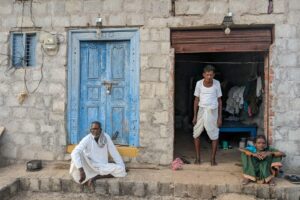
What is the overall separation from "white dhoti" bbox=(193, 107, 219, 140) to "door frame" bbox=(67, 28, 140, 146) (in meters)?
1.19

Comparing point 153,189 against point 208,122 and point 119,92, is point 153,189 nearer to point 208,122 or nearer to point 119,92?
point 208,122

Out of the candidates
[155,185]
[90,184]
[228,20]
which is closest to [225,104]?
[228,20]

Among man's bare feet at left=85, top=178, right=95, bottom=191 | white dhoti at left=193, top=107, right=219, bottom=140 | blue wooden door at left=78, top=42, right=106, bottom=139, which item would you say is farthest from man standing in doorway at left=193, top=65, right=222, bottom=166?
man's bare feet at left=85, top=178, right=95, bottom=191

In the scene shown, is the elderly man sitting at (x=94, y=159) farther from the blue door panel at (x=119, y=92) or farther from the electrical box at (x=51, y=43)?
the electrical box at (x=51, y=43)

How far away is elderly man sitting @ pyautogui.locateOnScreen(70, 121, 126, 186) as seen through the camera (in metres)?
5.48

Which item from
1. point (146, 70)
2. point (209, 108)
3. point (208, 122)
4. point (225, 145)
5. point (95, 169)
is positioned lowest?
point (95, 169)

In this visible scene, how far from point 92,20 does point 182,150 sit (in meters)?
3.51

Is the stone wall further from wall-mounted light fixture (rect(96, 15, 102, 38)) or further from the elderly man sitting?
the elderly man sitting

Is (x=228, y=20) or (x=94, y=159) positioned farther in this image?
(x=228, y=20)

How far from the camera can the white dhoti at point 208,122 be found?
6.10 meters

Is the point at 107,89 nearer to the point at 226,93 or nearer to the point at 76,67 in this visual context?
the point at 76,67

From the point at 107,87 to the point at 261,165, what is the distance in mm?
3151

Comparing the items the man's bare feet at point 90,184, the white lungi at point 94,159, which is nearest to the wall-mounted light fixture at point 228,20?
the white lungi at point 94,159

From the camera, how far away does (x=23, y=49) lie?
662cm
